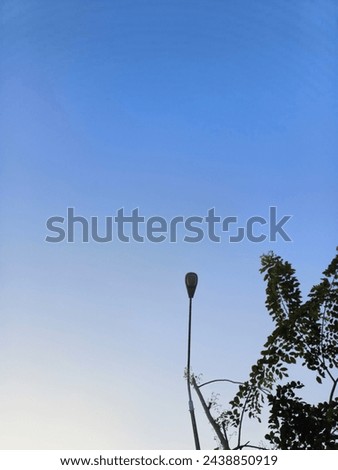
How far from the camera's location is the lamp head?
312 cm

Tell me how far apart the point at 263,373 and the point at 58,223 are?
1235 mm

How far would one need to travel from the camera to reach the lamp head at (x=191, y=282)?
312cm

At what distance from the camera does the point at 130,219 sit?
10.3 ft

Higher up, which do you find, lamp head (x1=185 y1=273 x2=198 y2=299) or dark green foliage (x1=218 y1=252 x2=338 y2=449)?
lamp head (x1=185 y1=273 x2=198 y2=299)

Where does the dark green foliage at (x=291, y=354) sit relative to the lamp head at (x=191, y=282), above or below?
below

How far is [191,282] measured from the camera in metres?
3.13
